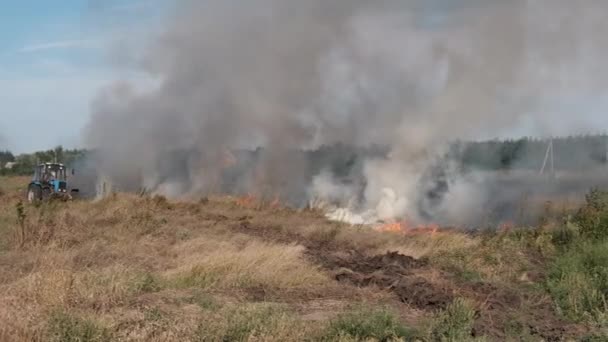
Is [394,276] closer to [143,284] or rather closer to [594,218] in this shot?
[143,284]

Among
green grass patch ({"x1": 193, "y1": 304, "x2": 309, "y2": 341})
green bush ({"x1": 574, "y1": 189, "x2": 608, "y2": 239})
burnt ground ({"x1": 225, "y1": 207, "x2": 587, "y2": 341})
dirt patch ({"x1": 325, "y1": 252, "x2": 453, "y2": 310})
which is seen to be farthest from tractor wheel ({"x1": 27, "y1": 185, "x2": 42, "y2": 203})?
green grass patch ({"x1": 193, "y1": 304, "x2": 309, "y2": 341})

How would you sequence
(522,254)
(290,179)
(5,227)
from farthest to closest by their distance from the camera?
(290,179) → (5,227) → (522,254)

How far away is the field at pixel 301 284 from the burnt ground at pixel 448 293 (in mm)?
38

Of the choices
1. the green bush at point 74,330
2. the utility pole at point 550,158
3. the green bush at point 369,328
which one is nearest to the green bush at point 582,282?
the green bush at point 369,328

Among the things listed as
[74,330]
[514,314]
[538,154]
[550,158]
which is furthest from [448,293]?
[538,154]

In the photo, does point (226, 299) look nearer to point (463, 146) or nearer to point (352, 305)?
point (352, 305)

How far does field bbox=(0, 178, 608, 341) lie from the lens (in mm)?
8438

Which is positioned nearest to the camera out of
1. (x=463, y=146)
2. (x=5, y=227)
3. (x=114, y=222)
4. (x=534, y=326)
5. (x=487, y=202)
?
(x=534, y=326)

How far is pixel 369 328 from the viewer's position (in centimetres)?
856

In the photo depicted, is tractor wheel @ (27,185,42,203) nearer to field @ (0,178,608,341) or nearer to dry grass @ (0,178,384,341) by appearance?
field @ (0,178,608,341)

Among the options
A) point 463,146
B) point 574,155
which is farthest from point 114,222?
point 574,155

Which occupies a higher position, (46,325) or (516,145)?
(516,145)

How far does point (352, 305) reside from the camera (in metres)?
10.9

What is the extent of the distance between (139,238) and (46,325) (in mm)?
11407
